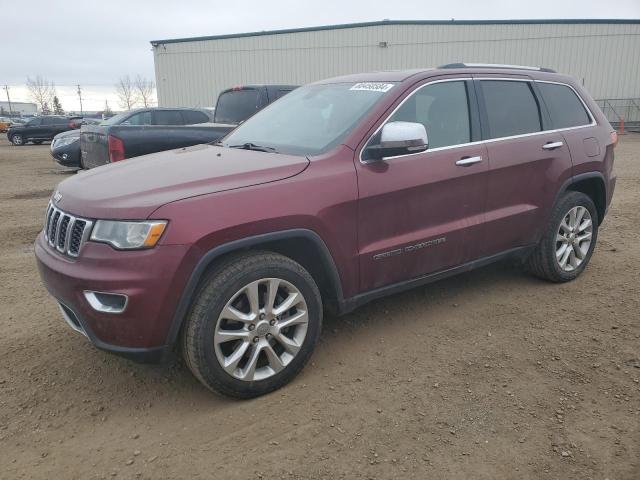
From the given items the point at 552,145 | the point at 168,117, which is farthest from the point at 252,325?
the point at 168,117

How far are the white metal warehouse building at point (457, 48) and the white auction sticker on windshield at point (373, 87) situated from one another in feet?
86.5

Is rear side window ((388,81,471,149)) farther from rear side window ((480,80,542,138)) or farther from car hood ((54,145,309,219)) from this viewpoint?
car hood ((54,145,309,219))

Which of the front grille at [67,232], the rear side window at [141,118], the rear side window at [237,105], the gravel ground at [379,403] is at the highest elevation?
the rear side window at [237,105]

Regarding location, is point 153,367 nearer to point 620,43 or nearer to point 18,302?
point 18,302

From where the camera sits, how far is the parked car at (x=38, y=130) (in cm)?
2658

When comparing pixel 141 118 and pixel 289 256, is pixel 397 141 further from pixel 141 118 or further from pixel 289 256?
pixel 141 118

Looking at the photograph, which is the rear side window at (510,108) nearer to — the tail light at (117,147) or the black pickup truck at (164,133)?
the black pickup truck at (164,133)

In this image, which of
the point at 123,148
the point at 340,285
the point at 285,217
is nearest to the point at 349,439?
the point at 340,285

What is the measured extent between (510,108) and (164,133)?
14.4 ft

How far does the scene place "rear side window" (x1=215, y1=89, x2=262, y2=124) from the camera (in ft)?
27.0

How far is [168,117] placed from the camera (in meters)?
11.1

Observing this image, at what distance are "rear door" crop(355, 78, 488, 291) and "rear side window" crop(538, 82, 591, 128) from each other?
3.02 feet

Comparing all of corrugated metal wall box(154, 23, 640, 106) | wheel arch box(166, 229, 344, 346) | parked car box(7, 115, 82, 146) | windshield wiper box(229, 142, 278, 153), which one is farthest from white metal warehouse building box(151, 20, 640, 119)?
wheel arch box(166, 229, 344, 346)

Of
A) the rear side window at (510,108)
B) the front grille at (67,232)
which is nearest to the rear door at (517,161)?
the rear side window at (510,108)
